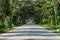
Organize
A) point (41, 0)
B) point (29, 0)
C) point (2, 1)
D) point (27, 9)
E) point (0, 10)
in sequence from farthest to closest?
point (27, 9) → point (29, 0) → point (41, 0) → point (0, 10) → point (2, 1)

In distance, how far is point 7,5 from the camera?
46.2m

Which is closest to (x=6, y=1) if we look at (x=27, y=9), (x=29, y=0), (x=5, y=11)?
(x=5, y=11)

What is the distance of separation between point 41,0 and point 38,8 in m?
11.9

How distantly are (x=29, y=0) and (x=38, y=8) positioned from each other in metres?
7.90

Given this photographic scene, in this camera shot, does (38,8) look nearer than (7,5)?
No

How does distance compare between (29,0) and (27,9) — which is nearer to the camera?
(29,0)

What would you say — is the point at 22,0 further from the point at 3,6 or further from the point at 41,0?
the point at 3,6

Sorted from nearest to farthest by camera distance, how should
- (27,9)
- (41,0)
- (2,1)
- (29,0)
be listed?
1. (2,1)
2. (41,0)
3. (29,0)
4. (27,9)

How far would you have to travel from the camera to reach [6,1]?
45531mm

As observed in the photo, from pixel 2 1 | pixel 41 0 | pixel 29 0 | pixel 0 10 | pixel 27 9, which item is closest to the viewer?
pixel 2 1

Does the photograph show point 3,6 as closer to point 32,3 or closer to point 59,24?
point 59,24

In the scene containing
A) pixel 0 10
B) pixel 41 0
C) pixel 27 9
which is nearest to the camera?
pixel 0 10

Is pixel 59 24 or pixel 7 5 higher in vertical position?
pixel 7 5

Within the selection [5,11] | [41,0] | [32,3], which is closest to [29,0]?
[32,3]
